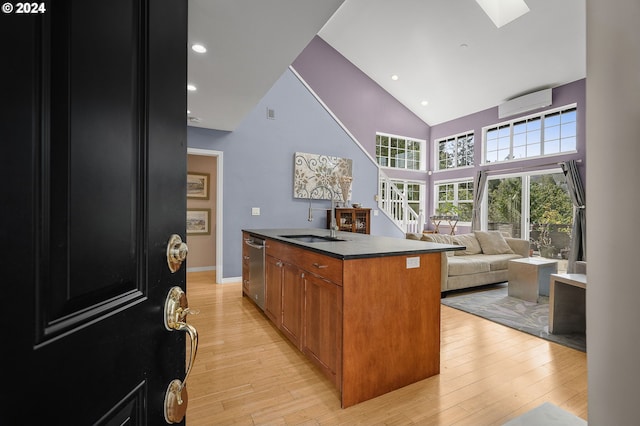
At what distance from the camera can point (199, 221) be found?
589cm

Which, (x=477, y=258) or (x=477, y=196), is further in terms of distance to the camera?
(x=477, y=196)

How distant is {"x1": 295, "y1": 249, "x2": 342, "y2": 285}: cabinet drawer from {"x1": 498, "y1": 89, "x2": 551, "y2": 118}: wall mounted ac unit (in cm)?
687

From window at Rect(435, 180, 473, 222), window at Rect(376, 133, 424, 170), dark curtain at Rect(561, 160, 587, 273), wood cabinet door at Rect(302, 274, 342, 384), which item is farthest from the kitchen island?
window at Rect(376, 133, 424, 170)

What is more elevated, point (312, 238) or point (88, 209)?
point (88, 209)

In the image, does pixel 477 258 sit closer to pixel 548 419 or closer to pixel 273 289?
pixel 273 289

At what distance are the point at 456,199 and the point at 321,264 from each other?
754 centimetres

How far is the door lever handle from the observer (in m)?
0.62

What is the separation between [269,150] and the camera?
5.41 meters

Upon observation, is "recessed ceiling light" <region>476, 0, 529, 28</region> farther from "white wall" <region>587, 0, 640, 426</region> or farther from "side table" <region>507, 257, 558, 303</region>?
"white wall" <region>587, 0, 640, 426</region>

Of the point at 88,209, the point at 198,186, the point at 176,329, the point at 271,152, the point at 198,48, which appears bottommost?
the point at 176,329

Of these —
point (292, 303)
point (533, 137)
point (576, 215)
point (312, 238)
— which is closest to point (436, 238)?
point (312, 238)

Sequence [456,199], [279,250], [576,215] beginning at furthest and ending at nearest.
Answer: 1. [456,199]
2. [576,215]
3. [279,250]

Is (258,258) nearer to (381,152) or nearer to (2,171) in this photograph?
(2,171)

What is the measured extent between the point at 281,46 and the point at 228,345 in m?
2.62
